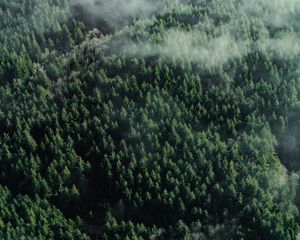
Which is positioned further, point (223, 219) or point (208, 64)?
point (208, 64)

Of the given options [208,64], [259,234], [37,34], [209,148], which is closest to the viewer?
[259,234]

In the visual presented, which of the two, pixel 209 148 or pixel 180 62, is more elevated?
pixel 180 62

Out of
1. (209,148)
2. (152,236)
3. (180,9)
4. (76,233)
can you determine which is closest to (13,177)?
(76,233)

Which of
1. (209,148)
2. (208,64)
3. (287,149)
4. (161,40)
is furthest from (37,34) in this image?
(287,149)

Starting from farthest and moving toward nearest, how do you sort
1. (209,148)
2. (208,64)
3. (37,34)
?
(37,34)
(208,64)
(209,148)

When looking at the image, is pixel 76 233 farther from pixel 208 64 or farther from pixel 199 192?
pixel 208 64

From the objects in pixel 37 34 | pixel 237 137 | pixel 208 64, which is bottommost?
pixel 237 137

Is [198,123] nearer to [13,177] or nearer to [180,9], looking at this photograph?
[13,177]
